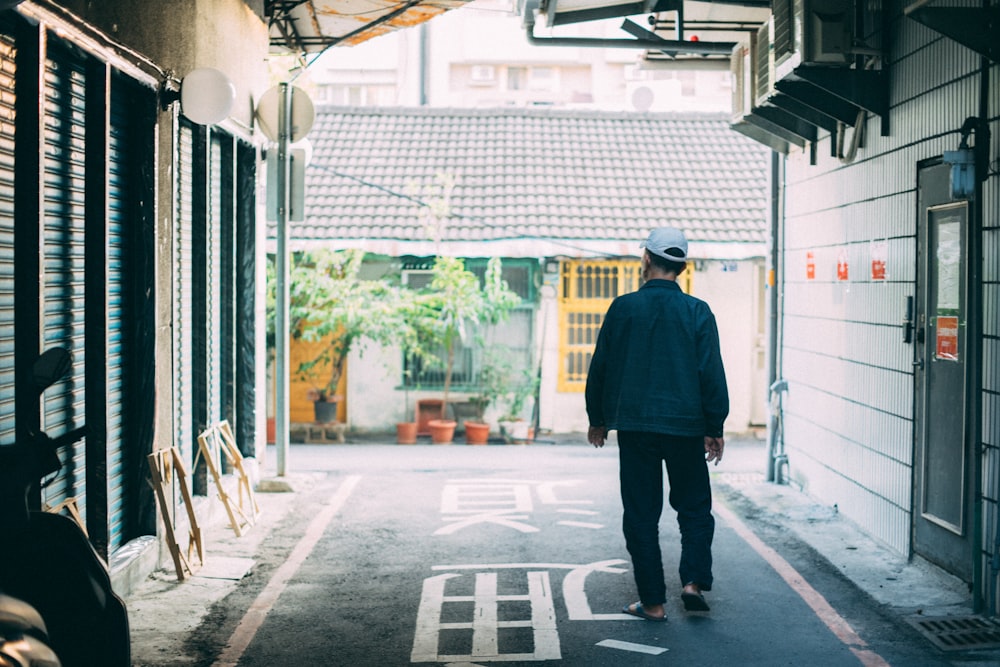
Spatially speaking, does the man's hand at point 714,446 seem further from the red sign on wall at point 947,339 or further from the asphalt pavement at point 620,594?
the red sign on wall at point 947,339

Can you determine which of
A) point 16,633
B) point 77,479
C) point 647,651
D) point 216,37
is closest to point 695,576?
point 647,651

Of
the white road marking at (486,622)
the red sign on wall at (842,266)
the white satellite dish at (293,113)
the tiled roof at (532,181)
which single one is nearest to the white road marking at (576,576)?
the white road marking at (486,622)

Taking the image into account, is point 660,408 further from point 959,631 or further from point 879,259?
point 879,259

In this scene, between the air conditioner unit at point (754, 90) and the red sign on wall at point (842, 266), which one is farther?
the air conditioner unit at point (754, 90)

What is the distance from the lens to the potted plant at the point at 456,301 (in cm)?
1574

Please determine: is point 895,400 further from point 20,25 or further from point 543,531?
point 20,25

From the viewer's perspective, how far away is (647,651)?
573cm

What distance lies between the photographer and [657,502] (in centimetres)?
638

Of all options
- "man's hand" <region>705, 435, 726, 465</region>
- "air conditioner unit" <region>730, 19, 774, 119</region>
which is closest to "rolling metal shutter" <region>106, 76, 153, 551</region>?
"man's hand" <region>705, 435, 726, 465</region>

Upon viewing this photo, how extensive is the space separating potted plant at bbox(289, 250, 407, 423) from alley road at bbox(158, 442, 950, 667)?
5.04 metres

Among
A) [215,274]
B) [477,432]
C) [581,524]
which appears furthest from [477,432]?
[215,274]

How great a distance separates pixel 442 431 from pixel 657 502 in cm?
978

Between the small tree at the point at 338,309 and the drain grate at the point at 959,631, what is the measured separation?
10.2 meters

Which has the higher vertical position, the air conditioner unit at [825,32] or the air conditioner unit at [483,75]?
the air conditioner unit at [483,75]
